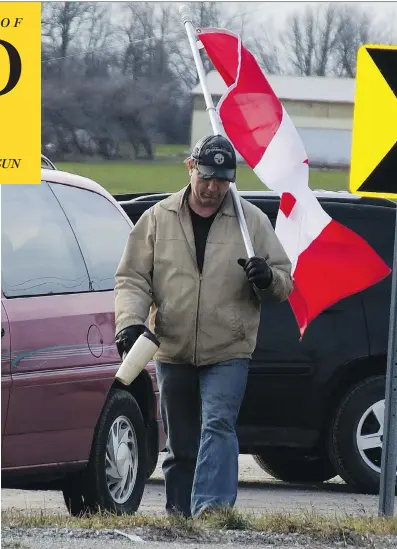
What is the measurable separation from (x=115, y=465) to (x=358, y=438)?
235 cm

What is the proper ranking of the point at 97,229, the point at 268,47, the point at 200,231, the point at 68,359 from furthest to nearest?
the point at 268,47
the point at 97,229
the point at 68,359
the point at 200,231

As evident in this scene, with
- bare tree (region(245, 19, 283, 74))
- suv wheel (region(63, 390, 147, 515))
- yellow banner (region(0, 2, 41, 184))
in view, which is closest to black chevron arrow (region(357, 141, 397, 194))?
suv wheel (region(63, 390, 147, 515))

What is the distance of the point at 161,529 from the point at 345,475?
3666mm

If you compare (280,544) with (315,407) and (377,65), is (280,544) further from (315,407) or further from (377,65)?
(315,407)

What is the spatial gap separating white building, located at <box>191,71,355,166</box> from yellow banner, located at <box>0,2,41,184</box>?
11.5 m

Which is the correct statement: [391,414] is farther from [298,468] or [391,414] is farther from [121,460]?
[298,468]

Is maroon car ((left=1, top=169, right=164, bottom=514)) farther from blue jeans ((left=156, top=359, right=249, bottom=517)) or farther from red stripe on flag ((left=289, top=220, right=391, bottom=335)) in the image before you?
red stripe on flag ((left=289, top=220, right=391, bottom=335))

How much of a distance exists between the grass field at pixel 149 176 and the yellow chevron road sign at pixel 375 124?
7.68 metres

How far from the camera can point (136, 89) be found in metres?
17.8

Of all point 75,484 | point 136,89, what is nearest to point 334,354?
point 75,484

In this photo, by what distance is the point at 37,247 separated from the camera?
7.61 m

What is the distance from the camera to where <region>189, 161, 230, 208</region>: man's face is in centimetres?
695

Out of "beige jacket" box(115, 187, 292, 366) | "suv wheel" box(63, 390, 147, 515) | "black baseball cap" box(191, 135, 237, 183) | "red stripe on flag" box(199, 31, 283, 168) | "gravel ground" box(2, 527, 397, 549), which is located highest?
"red stripe on flag" box(199, 31, 283, 168)

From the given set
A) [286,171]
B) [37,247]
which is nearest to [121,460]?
[37,247]
